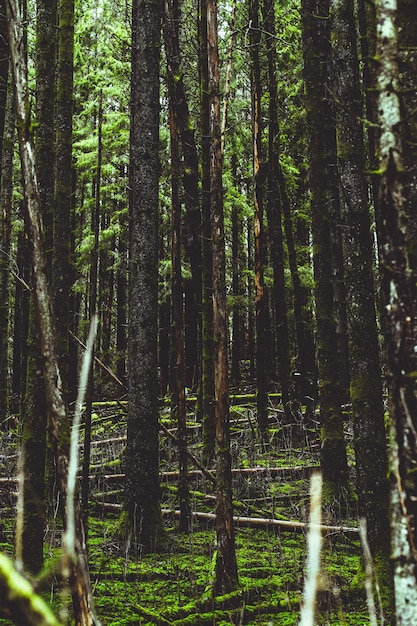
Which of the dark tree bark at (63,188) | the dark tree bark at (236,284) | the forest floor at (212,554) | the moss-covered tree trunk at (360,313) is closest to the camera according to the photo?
the forest floor at (212,554)

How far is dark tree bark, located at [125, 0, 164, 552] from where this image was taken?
23.5 ft

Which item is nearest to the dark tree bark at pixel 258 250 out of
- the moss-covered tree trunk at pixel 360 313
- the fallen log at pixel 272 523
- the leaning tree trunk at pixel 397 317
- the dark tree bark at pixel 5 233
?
the fallen log at pixel 272 523

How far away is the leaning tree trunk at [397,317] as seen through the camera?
209cm

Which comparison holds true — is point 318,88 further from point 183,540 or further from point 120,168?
point 120,168

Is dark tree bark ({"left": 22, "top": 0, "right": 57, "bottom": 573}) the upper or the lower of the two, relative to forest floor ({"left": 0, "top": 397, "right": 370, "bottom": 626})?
upper

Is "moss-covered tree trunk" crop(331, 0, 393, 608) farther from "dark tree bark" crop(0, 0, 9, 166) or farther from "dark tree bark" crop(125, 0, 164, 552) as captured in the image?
"dark tree bark" crop(0, 0, 9, 166)

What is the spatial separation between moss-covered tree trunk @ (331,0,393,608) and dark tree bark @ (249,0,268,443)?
6.63m

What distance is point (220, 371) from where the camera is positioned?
5500 mm

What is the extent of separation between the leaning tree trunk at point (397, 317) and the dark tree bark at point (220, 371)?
326cm

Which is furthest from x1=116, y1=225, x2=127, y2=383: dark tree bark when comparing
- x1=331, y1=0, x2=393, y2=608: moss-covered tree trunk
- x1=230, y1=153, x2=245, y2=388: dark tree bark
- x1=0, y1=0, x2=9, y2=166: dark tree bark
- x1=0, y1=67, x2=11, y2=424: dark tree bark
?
x1=331, y1=0, x2=393, y2=608: moss-covered tree trunk

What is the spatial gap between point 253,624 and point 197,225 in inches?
486

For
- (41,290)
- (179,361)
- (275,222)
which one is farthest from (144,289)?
(275,222)

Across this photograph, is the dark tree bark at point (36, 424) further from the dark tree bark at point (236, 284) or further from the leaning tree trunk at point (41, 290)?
the dark tree bark at point (236, 284)

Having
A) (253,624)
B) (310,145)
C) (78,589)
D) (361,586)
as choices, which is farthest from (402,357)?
(310,145)
